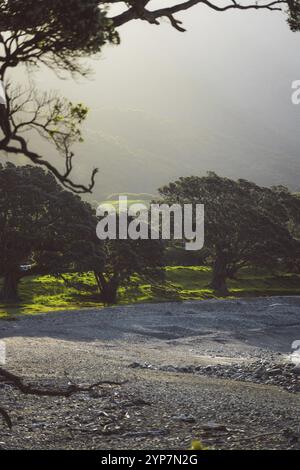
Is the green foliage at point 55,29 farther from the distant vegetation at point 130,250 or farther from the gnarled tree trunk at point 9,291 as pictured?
the gnarled tree trunk at point 9,291

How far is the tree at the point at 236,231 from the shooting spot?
3652 inches

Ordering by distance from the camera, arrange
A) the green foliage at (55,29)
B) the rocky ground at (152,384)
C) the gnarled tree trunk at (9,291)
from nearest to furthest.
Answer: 1. the green foliage at (55,29)
2. the rocky ground at (152,384)
3. the gnarled tree trunk at (9,291)

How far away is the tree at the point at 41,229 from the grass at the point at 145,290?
515 centimetres

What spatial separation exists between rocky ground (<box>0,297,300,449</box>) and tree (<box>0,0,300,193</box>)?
6799 mm

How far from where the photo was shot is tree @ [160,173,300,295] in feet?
304

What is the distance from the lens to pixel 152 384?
2497 centimetres

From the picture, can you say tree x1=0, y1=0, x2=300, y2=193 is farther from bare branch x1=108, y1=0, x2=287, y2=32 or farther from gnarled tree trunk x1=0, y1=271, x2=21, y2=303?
gnarled tree trunk x1=0, y1=271, x2=21, y2=303

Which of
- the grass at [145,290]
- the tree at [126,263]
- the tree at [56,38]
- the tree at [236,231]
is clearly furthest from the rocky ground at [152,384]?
the tree at [236,231]

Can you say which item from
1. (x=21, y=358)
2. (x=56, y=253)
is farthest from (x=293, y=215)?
(x=21, y=358)

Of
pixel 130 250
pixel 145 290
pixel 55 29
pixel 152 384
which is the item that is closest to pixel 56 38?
pixel 55 29

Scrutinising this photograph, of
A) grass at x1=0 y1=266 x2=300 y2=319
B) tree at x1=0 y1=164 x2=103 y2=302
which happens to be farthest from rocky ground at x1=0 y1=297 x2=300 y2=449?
grass at x1=0 y1=266 x2=300 y2=319

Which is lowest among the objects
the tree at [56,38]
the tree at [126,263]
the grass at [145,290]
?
the grass at [145,290]

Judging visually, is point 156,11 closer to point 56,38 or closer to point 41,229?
point 56,38
